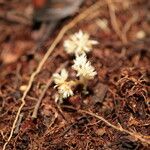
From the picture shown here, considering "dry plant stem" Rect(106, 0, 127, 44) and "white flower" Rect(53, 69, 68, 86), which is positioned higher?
"dry plant stem" Rect(106, 0, 127, 44)

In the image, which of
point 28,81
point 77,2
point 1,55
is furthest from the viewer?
point 77,2

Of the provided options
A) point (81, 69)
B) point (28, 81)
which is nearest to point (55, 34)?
point (28, 81)

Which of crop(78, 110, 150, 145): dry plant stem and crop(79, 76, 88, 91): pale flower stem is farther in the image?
crop(79, 76, 88, 91): pale flower stem

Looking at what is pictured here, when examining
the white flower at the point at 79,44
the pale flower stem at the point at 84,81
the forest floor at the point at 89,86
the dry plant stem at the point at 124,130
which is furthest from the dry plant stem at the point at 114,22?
the dry plant stem at the point at 124,130

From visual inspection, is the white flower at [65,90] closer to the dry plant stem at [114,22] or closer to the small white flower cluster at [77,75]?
the small white flower cluster at [77,75]

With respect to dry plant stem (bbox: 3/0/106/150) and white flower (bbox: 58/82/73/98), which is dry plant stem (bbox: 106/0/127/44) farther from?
white flower (bbox: 58/82/73/98)

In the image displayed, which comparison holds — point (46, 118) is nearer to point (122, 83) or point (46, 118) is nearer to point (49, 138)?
point (49, 138)

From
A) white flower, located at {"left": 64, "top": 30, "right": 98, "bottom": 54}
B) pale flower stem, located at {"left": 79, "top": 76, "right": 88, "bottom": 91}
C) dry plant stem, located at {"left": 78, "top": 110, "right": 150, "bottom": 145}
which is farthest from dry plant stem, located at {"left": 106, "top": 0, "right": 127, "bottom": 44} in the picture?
dry plant stem, located at {"left": 78, "top": 110, "right": 150, "bottom": 145}
